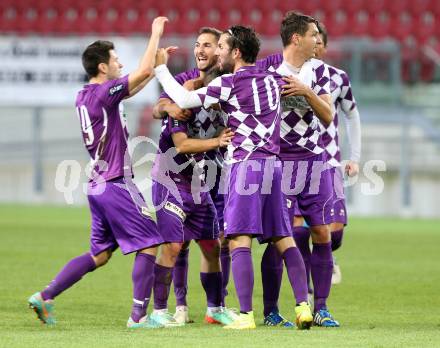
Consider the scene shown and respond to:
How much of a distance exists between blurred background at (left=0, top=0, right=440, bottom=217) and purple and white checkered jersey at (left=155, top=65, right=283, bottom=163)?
36.3 feet

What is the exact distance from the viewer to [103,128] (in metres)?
6.47

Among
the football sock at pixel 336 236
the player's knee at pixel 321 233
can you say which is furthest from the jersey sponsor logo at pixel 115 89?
the football sock at pixel 336 236

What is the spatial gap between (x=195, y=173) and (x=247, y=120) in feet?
2.66

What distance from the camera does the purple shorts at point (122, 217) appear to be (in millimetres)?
6391

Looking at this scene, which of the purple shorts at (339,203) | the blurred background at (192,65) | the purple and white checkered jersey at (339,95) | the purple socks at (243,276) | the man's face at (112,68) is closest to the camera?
the purple socks at (243,276)

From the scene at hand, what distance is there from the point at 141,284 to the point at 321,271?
1269mm

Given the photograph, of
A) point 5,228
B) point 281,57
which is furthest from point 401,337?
point 5,228

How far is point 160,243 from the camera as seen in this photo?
6461 mm

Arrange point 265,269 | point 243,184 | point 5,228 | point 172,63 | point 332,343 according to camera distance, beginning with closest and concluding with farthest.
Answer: point 332,343, point 243,184, point 265,269, point 5,228, point 172,63

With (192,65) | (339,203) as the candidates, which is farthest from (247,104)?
(192,65)

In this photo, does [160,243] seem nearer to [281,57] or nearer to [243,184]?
[243,184]

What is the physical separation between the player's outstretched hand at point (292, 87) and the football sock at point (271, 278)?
3.36 feet

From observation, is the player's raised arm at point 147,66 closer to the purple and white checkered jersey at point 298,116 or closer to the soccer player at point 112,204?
the soccer player at point 112,204

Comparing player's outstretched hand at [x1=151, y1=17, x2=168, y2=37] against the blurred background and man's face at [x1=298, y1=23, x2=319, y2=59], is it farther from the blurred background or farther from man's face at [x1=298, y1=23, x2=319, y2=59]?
the blurred background
